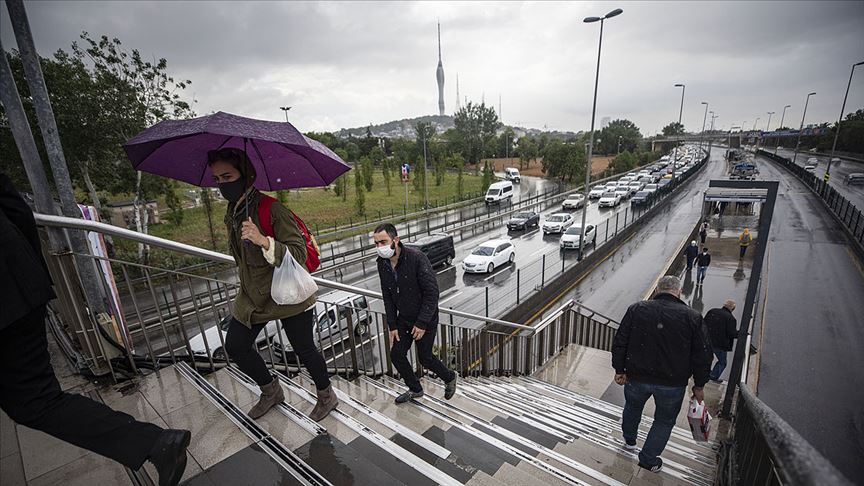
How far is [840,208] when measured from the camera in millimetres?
21219

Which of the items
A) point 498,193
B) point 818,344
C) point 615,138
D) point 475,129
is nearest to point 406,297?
point 818,344

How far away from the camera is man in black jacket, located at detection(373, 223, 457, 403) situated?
124 inches

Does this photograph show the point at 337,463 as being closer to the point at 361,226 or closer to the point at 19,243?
the point at 19,243

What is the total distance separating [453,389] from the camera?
142 inches

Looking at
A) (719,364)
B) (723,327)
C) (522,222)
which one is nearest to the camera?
(723,327)

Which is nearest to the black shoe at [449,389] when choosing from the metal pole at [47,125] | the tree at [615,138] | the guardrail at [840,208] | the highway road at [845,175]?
the metal pole at [47,125]

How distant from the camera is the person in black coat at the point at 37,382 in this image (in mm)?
1473

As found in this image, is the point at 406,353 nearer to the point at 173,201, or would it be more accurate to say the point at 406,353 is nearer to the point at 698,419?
the point at 698,419

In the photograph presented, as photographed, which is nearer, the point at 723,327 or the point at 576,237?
the point at 723,327

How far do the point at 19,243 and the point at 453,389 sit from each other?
10.5 ft

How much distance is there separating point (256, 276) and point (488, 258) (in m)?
14.6

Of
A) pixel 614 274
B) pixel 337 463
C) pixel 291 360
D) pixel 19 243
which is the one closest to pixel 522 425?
pixel 337 463

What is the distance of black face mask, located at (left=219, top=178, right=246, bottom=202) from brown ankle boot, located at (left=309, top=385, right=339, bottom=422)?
1.55 metres

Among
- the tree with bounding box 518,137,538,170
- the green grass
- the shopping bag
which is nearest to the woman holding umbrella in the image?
the shopping bag
